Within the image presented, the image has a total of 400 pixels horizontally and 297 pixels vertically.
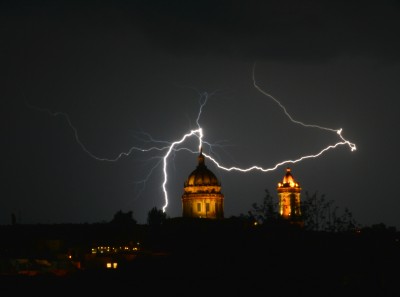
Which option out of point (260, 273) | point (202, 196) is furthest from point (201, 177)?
point (260, 273)

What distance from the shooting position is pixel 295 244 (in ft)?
87.6

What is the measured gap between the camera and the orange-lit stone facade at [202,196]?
96.0 m

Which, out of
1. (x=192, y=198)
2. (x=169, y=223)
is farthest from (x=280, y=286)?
(x=192, y=198)

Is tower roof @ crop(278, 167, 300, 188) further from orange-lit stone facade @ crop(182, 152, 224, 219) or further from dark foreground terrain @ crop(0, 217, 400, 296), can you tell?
dark foreground terrain @ crop(0, 217, 400, 296)

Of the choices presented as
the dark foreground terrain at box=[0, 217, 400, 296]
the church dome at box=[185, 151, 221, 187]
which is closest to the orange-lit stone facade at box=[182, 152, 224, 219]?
the church dome at box=[185, 151, 221, 187]

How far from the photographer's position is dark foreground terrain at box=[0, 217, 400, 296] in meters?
25.1

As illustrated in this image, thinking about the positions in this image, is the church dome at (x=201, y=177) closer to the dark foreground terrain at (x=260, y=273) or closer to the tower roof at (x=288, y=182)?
the tower roof at (x=288, y=182)

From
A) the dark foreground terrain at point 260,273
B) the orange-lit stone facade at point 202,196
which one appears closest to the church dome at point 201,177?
the orange-lit stone facade at point 202,196

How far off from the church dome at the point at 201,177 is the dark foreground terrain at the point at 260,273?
6612cm

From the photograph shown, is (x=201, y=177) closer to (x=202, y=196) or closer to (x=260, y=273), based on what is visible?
(x=202, y=196)

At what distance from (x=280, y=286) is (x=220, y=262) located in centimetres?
300

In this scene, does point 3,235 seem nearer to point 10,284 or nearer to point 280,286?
point 10,284

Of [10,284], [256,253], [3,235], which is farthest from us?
[3,235]

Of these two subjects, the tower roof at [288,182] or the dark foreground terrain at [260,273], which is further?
the tower roof at [288,182]
